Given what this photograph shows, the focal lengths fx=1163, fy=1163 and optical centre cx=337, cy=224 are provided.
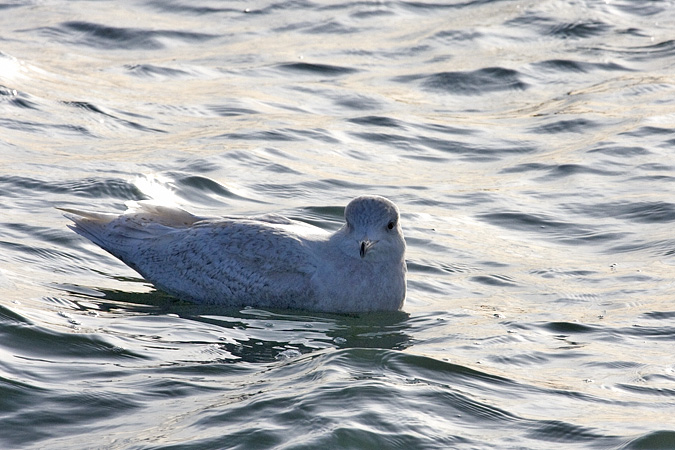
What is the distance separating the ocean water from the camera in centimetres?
611

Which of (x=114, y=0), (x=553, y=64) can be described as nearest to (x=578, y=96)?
(x=553, y=64)

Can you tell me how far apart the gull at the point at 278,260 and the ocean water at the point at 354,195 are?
0.16 metres

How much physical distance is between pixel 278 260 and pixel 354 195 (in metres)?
2.77

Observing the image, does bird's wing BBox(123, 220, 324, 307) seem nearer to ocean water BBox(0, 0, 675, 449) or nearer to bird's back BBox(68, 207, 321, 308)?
bird's back BBox(68, 207, 321, 308)

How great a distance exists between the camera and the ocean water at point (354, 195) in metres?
6.11

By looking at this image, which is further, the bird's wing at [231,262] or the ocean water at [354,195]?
the bird's wing at [231,262]

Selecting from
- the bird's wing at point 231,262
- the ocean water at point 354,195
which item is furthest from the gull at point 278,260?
the ocean water at point 354,195

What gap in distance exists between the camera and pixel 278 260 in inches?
326

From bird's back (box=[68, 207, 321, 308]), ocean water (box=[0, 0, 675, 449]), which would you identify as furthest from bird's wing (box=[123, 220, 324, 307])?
ocean water (box=[0, 0, 675, 449])

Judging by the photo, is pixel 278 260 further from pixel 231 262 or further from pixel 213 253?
pixel 213 253

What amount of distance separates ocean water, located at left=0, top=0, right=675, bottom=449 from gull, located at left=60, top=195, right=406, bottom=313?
16cm

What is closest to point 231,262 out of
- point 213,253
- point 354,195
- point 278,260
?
point 213,253

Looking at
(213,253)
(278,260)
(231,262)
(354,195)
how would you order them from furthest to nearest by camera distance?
(354,195) → (213,253) → (231,262) → (278,260)

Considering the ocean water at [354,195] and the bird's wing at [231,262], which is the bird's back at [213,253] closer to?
the bird's wing at [231,262]
